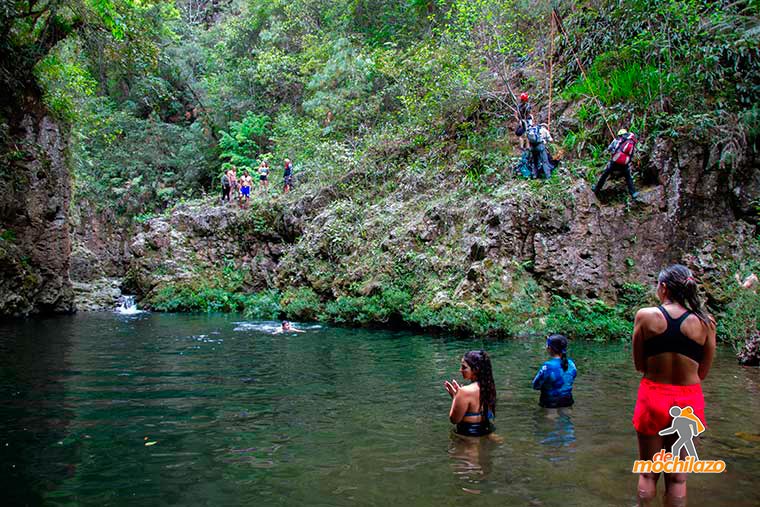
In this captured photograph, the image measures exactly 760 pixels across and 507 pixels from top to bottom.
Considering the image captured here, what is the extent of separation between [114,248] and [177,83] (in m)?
13.2

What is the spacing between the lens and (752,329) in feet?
31.5

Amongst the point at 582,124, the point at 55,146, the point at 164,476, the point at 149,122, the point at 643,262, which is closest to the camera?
the point at 164,476

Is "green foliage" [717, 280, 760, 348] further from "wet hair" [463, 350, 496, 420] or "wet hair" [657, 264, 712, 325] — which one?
"wet hair" [657, 264, 712, 325]

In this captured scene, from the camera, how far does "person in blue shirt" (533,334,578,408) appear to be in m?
6.47

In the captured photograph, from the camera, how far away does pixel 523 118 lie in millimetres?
17719

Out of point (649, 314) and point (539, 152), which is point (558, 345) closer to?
point (649, 314)

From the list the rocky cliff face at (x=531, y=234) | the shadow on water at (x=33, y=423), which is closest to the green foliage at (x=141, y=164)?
the rocky cliff face at (x=531, y=234)

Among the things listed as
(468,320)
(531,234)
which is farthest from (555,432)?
(531,234)

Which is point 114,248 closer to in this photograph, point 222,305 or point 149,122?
point 149,122

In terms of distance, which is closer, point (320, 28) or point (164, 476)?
point (164, 476)

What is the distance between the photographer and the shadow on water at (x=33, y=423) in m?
4.33

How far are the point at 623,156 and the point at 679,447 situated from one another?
11711mm

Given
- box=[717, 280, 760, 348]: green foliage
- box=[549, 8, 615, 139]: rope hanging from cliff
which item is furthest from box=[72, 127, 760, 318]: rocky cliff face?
box=[717, 280, 760, 348]: green foliage

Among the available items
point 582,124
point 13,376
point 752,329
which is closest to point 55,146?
point 13,376
